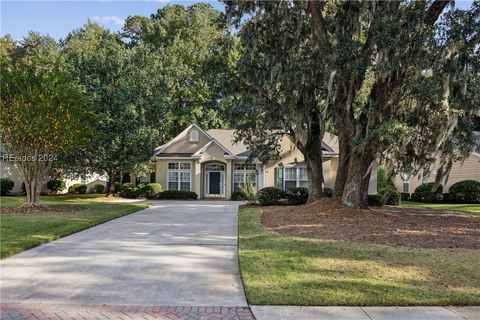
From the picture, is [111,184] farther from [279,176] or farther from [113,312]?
[113,312]

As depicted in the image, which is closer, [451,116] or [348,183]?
[451,116]

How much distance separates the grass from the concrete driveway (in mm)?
442

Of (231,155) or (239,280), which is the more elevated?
(231,155)

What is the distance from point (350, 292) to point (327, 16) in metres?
12.2

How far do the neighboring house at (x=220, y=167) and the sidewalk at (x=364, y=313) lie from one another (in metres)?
21.6

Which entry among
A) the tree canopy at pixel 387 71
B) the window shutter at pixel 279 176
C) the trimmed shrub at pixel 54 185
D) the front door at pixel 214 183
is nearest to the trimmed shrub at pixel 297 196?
the window shutter at pixel 279 176

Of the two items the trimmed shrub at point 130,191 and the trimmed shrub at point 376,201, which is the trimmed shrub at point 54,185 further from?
the trimmed shrub at point 376,201

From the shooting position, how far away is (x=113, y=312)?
→ 4.88 meters

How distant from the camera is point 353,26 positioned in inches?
523

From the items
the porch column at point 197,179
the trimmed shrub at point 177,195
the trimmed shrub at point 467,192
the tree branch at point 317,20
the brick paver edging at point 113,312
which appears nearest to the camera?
the brick paver edging at point 113,312

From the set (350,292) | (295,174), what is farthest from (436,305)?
(295,174)

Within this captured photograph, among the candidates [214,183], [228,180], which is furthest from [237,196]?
[214,183]

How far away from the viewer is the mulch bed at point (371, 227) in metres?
9.52

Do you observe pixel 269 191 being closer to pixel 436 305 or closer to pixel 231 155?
pixel 231 155
